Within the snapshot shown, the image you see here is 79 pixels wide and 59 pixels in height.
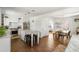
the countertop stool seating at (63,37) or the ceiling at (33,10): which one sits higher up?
the ceiling at (33,10)

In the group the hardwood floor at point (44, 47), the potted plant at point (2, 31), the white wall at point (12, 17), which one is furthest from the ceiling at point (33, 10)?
the hardwood floor at point (44, 47)

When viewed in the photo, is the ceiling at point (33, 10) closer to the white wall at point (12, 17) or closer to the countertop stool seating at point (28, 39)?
the white wall at point (12, 17)

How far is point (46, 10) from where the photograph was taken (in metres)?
1.97

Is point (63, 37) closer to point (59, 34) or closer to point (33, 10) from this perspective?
point (59, 34)

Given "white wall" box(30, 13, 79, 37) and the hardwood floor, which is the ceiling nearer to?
"white wall" box(30, 13, 79, 37)

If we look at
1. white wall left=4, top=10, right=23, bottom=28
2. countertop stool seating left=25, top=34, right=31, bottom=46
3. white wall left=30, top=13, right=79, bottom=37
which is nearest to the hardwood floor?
countertop stool seating left=25, top=34, right=31, bottom=46

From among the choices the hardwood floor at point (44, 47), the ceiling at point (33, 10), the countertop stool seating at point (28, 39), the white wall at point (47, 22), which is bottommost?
the hardwood floor at point (44, 47)

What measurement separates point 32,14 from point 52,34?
1.39 ft

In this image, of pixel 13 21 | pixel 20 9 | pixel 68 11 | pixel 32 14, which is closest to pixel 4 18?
pixel 13 21

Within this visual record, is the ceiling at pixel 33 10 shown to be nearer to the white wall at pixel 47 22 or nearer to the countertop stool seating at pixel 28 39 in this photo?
the white wall at pixel 47 22

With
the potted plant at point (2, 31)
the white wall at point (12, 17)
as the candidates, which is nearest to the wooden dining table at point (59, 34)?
the white wall at point (12, 17)

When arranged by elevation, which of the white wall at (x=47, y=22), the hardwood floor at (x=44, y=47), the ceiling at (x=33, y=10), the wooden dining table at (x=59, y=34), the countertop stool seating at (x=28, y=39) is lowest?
the hardwood floor at (x=44, y=47)

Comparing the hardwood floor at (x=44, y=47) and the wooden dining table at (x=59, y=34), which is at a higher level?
the wooden dining table at (x=59, y=34)

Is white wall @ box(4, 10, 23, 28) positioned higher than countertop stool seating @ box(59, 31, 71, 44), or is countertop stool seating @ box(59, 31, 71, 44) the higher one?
white wall @ box(4, 10, 23, 28)
